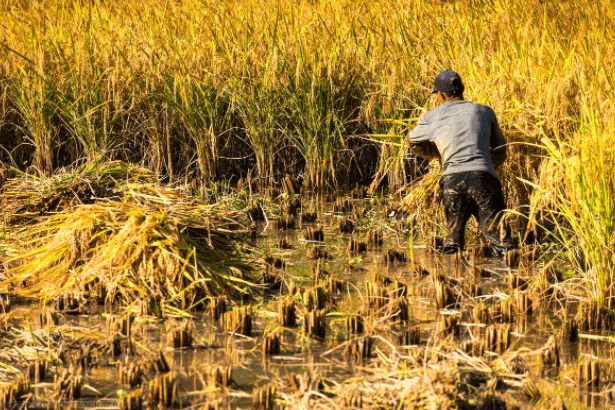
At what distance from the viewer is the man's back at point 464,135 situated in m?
7.28

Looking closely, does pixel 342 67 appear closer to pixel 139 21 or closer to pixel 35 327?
pixel 139 21

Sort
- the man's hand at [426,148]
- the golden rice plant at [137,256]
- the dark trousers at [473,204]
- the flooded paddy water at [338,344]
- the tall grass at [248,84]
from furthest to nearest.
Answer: the tall grass at [248,84] → the man's hand at [426,148] → the dark trousers at [473,204] → the golden rice plant at [137,256] → the flooded paddy water at [338,344]

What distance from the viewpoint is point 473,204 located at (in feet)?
24.2

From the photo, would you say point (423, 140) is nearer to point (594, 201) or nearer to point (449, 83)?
point (449, 83)

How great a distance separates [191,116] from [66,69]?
47.4 inches

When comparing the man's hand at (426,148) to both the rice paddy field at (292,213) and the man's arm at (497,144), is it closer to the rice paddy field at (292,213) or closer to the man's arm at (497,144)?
the rice paddy field at (292,213)

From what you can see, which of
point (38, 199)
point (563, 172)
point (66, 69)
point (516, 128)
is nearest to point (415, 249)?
point (516, 128)

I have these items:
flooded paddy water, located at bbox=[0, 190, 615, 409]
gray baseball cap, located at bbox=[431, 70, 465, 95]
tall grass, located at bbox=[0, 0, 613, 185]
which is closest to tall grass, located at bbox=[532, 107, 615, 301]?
flooded paddy water, located at bbox=[0, 190, 615, 409]

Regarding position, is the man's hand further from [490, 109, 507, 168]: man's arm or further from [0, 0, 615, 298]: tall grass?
[0, 0, 615, 298]: tall grass

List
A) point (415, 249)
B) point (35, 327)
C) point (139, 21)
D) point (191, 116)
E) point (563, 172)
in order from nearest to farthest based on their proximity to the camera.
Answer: point (35, 327) → point (563, 172) → point (415, 249) → point (191, 116) → point (139, 21)

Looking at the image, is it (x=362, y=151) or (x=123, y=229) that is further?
(x=362, y=151)

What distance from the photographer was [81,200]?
7746 millimetres

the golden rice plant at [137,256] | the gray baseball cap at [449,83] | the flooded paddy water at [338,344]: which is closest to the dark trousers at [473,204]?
the flooded paddy water at [338,344]

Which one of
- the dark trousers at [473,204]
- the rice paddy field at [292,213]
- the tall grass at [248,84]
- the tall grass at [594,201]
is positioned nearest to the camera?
the rice paddy field at [292,213]
